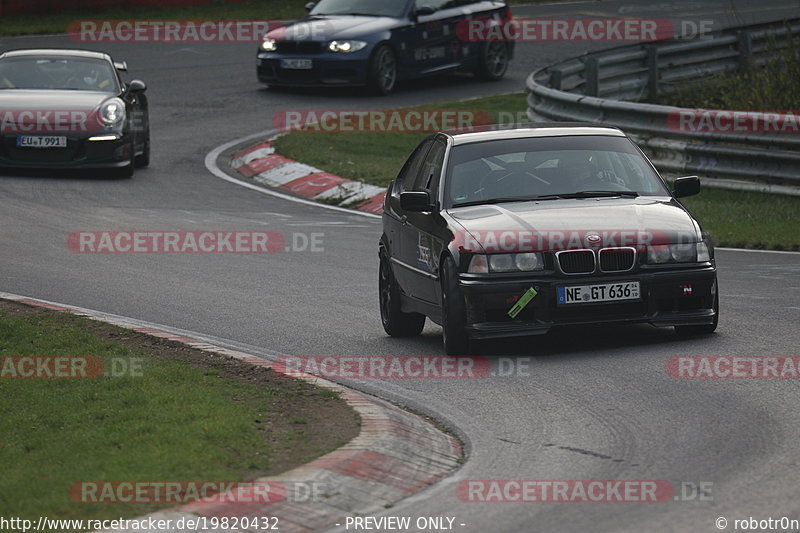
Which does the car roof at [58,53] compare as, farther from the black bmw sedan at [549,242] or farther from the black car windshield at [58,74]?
the black bmw sedan at [549,242]

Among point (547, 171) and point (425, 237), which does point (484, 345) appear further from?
point (547, 171)

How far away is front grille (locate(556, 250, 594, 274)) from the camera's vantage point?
9594 mm

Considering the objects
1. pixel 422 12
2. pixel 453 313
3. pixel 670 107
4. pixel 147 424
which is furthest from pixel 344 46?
pixel 147 424

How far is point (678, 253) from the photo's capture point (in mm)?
9789

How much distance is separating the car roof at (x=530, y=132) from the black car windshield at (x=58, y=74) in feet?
35.3

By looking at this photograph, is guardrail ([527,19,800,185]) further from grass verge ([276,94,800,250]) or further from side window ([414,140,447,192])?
side window ([414,140,447,192])

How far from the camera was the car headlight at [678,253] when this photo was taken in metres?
9.73

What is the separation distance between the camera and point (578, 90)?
84.5 ft

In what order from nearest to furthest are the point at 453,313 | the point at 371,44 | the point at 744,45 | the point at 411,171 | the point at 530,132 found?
1. the point at 453,313
2. the point at 530,132
3. the point at 411,171
4. the point at 371,44
5. the point at 744,45

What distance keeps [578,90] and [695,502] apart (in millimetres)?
19982

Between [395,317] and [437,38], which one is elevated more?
[395,317]

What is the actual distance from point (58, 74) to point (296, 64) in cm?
602

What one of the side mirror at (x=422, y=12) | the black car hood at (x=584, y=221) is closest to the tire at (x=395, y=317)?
the black car hood at (x=584, y=221)

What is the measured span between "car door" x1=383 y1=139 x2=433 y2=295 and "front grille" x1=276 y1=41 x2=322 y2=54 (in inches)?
566
